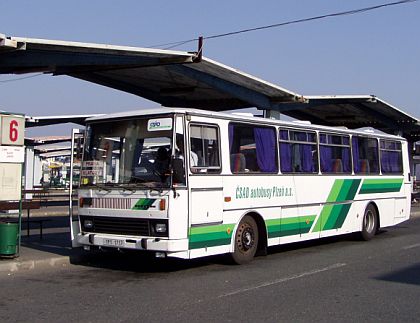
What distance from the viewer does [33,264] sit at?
1067 cm

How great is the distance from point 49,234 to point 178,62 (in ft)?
19.2

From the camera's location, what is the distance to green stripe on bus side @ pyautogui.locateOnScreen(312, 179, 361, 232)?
13.9 m

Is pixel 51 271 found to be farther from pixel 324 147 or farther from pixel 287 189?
pixel 324 147

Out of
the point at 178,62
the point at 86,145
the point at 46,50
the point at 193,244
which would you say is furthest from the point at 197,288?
the point at 178,62

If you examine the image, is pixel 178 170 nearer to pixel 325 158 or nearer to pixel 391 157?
pixel 325 158

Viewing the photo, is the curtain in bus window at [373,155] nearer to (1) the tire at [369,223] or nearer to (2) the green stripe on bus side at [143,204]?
(1) the tire at [369,223]

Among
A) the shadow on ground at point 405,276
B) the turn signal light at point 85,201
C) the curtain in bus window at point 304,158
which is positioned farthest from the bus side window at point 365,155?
the turn signal light at point 85,201

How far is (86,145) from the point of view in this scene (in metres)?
11.1

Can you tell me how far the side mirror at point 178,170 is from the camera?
32.1ft

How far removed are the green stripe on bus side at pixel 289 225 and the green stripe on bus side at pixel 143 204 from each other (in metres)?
2.98

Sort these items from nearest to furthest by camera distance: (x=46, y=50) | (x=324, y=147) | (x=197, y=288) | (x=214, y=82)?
(x=197, y=288) < (x=46, y=50) < (x=324, y=147) < (x=214, y=82)

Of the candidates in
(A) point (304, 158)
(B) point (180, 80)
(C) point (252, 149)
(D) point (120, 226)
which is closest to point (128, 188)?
(D) point (120, 226)

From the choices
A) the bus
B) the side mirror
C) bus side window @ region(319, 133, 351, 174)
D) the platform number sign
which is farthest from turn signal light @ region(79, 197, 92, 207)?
bus side window @ region(319, 133, 351, 174)

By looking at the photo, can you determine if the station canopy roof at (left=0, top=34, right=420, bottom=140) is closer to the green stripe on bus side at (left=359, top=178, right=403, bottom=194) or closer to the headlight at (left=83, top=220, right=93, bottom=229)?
the headlight at (left=83, top=220, right=93, bottom=229)
